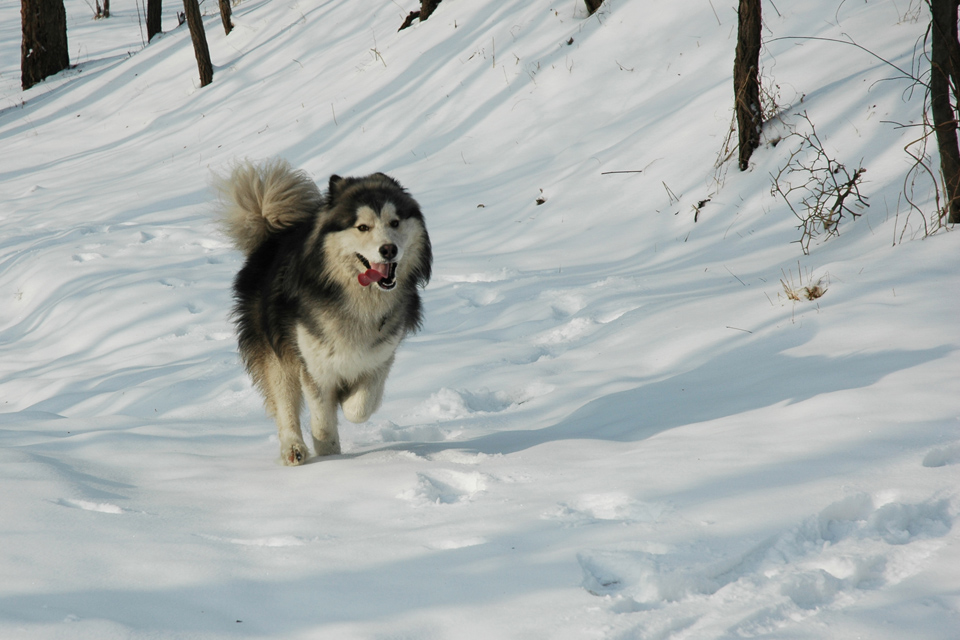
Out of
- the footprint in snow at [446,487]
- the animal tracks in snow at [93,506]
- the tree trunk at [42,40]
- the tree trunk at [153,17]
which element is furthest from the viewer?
the tree trunk at [153,17]

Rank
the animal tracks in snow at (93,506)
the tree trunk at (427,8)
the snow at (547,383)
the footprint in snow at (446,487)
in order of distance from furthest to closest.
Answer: the tree trunk at (427,8) → the footprint in snow at (446,487) → the animal tracks in snow at (93,506) → the snow at (547,383)

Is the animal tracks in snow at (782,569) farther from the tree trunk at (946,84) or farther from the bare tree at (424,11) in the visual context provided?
the bare tree at (424,11)

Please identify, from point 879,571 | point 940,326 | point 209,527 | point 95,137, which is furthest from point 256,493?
point 95,137

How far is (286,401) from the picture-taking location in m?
3.83

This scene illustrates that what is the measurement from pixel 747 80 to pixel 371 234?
13.9 ft

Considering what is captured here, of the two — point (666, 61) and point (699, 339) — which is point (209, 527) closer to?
point (699, 339)

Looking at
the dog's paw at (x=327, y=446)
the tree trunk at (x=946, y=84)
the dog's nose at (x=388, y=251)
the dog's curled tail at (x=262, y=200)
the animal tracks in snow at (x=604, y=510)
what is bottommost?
the dog's paw at (x=327, y=446)

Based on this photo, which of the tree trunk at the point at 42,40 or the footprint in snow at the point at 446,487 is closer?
the footprint in snow at the point at 446,487

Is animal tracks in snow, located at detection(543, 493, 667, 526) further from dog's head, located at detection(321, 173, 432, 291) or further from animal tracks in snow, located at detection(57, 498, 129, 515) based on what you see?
animal tracks in snow, located at detection(57, 498, 129, 515)

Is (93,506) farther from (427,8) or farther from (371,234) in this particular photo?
(427,8)

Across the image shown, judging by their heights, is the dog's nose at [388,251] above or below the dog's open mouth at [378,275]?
above

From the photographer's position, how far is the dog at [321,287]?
3500 millimetres

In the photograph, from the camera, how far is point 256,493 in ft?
9.84

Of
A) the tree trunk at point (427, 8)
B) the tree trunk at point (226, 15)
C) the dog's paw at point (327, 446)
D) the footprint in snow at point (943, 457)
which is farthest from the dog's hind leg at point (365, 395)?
the tree trunk at point (226, 15)
